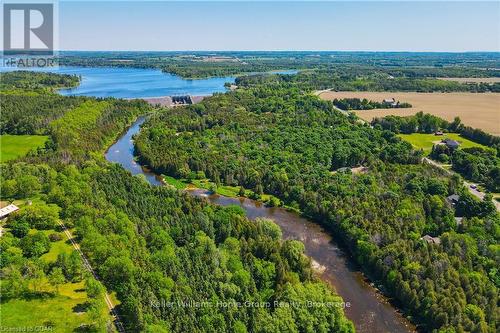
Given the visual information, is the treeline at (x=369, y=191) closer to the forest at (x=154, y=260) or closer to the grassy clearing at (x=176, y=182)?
the grassy clearing at (x=176, y=182)

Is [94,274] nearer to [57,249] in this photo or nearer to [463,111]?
[57,249]

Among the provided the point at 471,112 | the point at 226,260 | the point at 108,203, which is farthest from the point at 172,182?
the point at 471,112

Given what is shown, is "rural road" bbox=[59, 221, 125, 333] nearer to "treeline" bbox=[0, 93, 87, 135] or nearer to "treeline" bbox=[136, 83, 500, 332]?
"treeline" bbox=[136, 83, 500, 332]

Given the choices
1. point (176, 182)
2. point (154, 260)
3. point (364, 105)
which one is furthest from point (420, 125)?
point (154, 260)

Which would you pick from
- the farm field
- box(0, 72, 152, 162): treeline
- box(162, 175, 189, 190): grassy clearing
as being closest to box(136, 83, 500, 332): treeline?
box(162, 175, 189, 190): grassy clearing

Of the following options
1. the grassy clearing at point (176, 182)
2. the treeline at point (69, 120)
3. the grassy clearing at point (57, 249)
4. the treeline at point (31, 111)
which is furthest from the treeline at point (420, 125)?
the treeline at point (31, 111)

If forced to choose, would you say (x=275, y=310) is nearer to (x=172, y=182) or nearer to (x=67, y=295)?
(x=67, y=295)

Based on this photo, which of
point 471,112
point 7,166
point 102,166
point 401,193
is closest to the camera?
point 401,193

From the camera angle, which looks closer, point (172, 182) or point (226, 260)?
point (226, 260)

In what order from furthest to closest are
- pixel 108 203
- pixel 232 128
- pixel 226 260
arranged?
1. pixel 232 128
2. pixel 108 203
3. pixel 226 260
